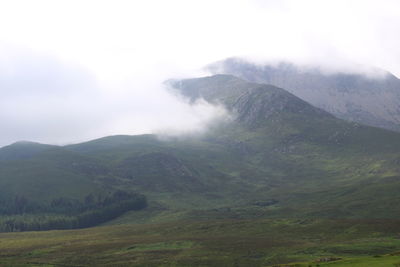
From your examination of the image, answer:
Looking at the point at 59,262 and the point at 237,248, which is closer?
the point at 59,262

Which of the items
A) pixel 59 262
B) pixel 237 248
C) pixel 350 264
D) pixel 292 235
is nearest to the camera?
pixel 350 264

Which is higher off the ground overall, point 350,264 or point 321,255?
point 350,264

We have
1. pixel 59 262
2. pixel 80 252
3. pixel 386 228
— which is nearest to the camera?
pixel 59 262

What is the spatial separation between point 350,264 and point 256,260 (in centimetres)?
5967

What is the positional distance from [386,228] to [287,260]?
226 feet

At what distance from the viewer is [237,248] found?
151500mm

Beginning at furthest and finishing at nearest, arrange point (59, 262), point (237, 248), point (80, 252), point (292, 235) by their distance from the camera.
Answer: point (292, 235), point (80, 252), point (237, 248), point (59, 262)

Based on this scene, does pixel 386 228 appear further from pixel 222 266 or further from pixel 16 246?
pixel 16 246

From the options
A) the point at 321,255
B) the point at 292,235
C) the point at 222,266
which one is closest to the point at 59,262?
the point at 222,266

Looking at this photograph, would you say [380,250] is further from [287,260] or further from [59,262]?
[59,262]

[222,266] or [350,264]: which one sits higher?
[350,264]

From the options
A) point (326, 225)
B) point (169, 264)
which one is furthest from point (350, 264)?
point (326, 225)

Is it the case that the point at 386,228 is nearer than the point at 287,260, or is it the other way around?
the point at 287,260

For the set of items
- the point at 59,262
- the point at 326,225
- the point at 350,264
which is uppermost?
the point at 350,264
